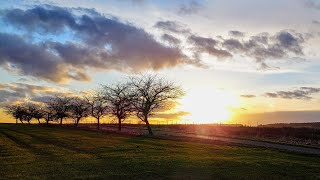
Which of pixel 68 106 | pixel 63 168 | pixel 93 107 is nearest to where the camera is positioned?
pixel 63 168

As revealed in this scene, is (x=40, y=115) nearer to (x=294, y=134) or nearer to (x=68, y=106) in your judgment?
(x=68, y=106)

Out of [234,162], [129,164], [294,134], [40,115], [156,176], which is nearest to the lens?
[156,176]

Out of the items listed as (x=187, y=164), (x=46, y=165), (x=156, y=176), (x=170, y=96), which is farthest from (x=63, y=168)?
(x=170, y=96)

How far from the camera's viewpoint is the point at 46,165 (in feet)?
103

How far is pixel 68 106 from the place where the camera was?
506 feet

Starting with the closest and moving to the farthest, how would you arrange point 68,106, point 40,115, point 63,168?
point 63,168
point 68,106
point 40,115

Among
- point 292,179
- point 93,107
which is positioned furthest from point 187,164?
point 93,107

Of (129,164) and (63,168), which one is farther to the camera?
(129,164)

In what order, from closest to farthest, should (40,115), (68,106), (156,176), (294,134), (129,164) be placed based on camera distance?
(156,176)
(129,164)
(294,134)
(68,106)
(40,115)

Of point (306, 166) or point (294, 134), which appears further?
point (294, 134)

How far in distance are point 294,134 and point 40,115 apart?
12013cm

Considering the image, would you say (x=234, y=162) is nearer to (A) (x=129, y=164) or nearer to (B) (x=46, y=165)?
(A) (x=129, y=164)

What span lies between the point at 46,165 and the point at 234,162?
15.1 metres

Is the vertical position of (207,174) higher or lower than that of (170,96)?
lower
